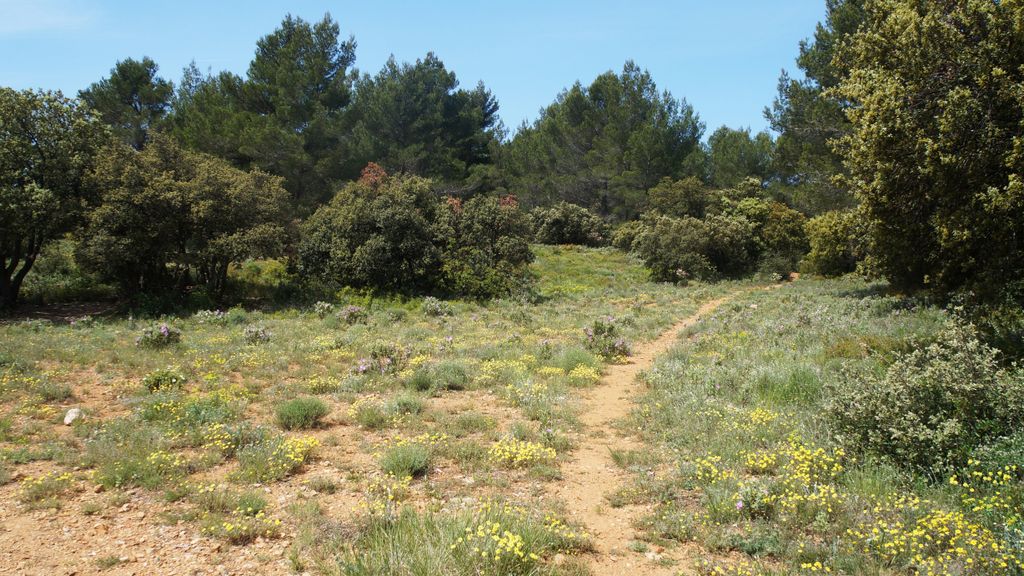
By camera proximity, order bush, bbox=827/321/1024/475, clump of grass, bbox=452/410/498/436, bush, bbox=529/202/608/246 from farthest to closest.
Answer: bush, bbox=529/202/608/246
clump of grass, bbox=452/410/498/436
bush, bbox=827/321/1024/475

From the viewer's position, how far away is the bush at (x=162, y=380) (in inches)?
386

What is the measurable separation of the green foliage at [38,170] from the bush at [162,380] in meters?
11.8

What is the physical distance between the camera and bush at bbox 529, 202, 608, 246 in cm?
4222

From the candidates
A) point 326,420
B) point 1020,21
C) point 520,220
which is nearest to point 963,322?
point 1020,21

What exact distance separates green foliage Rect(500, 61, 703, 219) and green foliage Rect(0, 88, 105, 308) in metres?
33.3

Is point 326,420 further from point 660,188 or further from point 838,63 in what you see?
point 660,188

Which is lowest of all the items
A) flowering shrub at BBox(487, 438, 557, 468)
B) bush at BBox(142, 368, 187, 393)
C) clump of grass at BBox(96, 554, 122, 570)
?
clump of grass at BBox(96, 554, 122, 570)

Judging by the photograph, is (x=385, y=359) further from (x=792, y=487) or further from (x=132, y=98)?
(x=132, y=98)

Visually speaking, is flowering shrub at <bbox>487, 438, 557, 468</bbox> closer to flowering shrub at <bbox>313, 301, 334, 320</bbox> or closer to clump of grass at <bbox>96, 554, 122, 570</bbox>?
clump of grass at <bbox>96, 554, 122, 570</bbox>

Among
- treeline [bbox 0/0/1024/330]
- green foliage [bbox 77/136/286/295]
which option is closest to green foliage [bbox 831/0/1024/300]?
treeline [bbox 0/0/1024/330]

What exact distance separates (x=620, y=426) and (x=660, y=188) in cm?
3401

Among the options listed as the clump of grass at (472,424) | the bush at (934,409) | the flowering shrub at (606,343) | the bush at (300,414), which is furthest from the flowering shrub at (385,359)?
the bush at (934,409)

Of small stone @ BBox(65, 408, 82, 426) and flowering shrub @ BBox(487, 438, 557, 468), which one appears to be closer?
flowering shrub @ BBox(487, 438, 557, 468)

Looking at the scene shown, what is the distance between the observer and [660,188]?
39.5 meters
